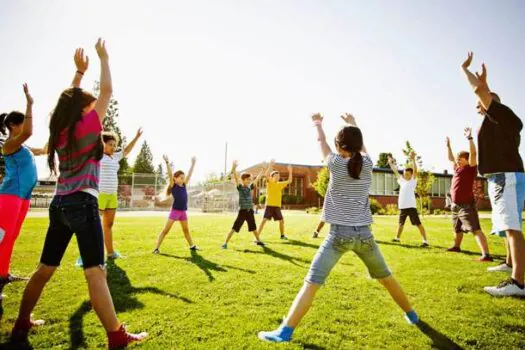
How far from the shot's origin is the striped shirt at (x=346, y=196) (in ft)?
10.2

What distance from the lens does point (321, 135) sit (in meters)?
3.46

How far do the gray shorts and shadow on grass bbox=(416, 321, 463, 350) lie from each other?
2.50ft

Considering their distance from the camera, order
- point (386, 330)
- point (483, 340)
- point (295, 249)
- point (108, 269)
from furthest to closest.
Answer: point (295, 249)
point (108, 269)
point (386, 330)
point (483, 340)

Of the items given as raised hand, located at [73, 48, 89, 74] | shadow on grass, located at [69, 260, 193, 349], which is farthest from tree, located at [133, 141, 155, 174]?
raised hand, located at [73, 48, 89, 74]

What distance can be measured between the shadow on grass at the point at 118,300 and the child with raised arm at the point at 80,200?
1.49ft

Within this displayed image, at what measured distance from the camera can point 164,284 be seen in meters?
4.81

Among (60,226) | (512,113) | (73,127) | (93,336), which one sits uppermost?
(512,113)

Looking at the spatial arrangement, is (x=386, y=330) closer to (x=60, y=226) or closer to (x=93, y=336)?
(x=93, y=336)

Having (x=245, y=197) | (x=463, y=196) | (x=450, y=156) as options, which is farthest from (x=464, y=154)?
(x=245, y=197)

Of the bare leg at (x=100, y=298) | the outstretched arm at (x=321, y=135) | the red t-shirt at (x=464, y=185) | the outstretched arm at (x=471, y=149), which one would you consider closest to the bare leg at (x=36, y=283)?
the bare leg at (x=100, y=298)

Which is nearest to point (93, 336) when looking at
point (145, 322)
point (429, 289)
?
point (145, 322)

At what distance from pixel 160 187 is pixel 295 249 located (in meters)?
25.5

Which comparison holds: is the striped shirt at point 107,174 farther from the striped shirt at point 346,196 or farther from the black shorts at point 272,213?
the black shorts at point 272,213

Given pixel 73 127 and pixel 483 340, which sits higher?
pixel 73 127
